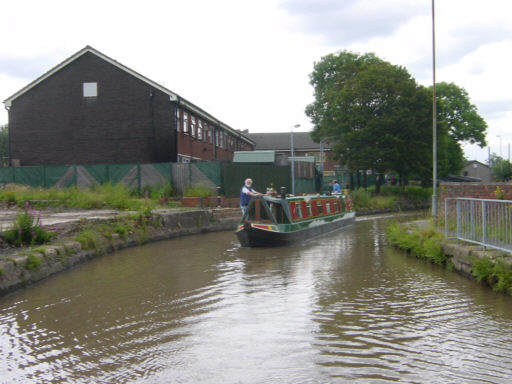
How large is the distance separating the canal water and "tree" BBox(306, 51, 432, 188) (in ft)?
80.9

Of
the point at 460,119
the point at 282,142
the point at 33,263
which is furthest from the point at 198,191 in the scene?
the point at 282,142

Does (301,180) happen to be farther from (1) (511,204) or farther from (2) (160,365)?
(2) (160,365)

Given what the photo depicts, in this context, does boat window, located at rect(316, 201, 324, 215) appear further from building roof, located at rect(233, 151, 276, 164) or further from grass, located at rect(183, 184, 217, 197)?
building roof, located at rect(233, 151, 276, 164)

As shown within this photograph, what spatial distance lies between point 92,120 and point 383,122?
1788 cm

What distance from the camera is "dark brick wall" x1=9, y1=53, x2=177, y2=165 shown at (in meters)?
29.1

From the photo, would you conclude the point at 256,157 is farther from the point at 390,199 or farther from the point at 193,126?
the point at 390,199

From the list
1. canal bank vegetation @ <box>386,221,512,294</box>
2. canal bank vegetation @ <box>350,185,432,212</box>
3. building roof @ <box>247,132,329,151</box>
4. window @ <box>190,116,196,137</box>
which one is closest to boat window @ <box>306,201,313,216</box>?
canal bank vegetation @ <box>386,221,512,294</box>

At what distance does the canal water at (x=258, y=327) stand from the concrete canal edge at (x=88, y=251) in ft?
0.81

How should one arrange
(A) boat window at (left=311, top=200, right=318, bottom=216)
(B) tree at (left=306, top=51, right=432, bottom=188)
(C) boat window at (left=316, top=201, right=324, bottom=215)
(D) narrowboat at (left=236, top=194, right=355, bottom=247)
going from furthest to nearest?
(B) tree at (left=306, top=51, right=432, bottom=188) → (C) boat window at (left=316, top=201, right=324, bottom=215) → (A) boat window at (left=311, top=200, right=318, bottom=216) → (D) narrowboat at (left=236, top=194, right=355, bottom=247)

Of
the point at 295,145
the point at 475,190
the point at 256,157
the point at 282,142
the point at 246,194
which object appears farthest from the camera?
the point at 282,142

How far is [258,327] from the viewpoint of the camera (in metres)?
6.19

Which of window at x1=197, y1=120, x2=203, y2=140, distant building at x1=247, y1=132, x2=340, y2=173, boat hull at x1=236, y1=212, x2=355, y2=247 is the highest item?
distant building at x1=247, y1=132, x2=340, y2=173

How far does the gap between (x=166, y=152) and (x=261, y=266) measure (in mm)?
18808

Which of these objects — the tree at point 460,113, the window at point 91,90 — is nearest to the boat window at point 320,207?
the window at point 91,90
